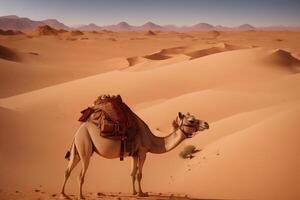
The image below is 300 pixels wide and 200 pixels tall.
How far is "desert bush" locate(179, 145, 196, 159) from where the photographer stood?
12523 millimetres

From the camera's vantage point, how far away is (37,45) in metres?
70.8

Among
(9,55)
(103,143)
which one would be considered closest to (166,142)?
(103,143)

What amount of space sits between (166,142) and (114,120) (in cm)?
108

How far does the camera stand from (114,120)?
8.24m

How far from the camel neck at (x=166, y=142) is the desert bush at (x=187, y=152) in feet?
13.4

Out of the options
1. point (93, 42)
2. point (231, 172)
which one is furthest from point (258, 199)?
point (93, 42)

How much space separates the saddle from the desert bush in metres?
4.32

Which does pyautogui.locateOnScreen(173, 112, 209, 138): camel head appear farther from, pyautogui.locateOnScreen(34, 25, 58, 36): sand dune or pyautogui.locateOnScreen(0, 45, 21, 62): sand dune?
pyautogui.locateOnScreen(34, 25, 58, 36): sand dune

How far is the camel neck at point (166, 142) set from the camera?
8289 millimetres

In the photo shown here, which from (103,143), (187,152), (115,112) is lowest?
(103,143)

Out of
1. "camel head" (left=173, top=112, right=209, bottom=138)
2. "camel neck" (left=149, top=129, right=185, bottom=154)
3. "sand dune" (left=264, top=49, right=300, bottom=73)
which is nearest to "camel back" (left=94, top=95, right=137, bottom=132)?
"camel neck" (left=149, top=129, right=185, bottom=154)

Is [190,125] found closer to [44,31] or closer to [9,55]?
[9,55]

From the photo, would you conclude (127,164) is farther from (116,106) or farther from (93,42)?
(93,42)

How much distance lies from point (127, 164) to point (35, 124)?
180 inches
